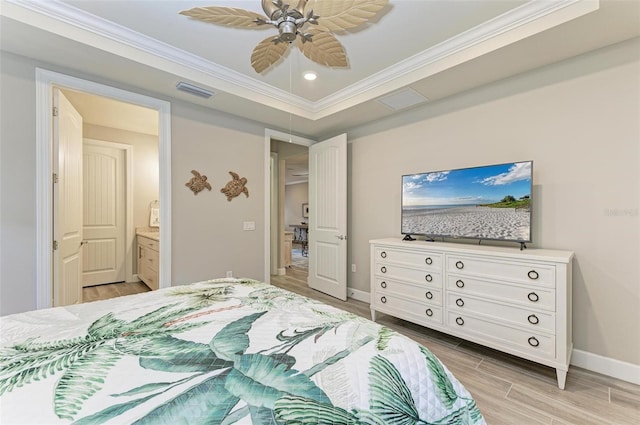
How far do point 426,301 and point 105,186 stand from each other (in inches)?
200

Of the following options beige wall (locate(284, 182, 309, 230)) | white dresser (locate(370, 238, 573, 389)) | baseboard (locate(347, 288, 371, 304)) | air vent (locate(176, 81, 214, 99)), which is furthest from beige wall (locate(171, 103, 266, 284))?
beige wall (locate(284, 182, 309, 230))

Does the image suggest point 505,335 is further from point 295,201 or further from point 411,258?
point 295,201

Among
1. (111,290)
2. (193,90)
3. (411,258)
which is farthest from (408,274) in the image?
(111,290)

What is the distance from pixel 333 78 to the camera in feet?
9.60

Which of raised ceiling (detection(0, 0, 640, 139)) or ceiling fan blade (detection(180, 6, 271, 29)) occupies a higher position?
raised ceiling (detection(0, 0, 640, 139))

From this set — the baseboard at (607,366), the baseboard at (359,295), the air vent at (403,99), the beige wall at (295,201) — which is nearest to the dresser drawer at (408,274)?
the baseboard at (359,295)

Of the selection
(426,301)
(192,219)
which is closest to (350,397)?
(426,301)

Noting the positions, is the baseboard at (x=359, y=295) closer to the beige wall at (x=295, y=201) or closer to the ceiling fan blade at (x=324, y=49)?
the ceiling fan blade at (x=324, y=49)

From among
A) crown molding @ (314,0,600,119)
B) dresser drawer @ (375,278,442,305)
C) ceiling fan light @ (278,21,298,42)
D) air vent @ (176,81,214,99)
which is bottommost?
dresser drawer @ (375,278,442,305)

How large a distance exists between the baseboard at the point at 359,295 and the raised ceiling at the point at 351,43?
2.44 meters

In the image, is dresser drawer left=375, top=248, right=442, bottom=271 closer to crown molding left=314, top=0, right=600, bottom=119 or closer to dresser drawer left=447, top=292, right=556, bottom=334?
dresser drawer left=447, top=292, right=556, bottom=334

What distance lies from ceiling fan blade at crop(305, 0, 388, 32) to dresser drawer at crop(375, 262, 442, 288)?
2116 mm

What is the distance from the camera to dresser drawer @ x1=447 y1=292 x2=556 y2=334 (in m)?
1.96

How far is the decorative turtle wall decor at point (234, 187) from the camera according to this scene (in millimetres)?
3459
